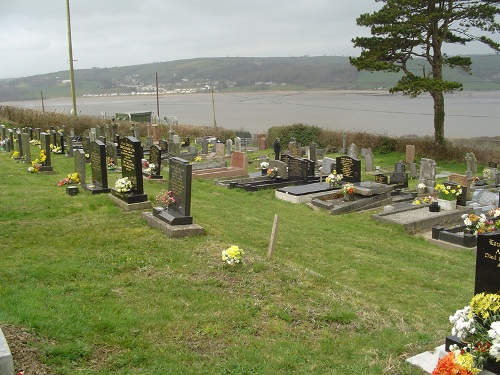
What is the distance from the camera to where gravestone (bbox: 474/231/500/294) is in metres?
4.63

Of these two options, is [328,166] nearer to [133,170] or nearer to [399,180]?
[399,180]

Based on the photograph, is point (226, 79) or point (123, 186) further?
point (226, 79)

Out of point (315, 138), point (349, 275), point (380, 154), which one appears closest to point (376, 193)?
point (349, 275)

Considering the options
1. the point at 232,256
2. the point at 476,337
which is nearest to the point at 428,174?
the point at 232,256

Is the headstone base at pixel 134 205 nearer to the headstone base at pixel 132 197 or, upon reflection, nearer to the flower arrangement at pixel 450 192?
the headstone base at pixel 132 197

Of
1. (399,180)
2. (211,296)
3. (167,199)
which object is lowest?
(399,180)

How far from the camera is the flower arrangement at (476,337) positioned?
3.94m

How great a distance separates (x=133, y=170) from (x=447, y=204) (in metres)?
8.71

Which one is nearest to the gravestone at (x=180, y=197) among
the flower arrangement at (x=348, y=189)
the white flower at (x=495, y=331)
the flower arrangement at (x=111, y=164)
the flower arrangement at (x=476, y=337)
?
the flower arrangement at (x=476, y=337)

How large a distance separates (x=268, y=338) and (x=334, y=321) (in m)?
0.95

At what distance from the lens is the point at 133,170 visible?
421 inches

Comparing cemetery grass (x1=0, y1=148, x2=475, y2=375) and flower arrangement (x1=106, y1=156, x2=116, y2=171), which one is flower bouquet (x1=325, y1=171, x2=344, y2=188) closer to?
cemetery grass (x1=0, y1=148, x2=475, y2=375)

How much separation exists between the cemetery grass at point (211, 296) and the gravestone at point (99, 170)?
4.45ft

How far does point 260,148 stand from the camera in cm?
3259
